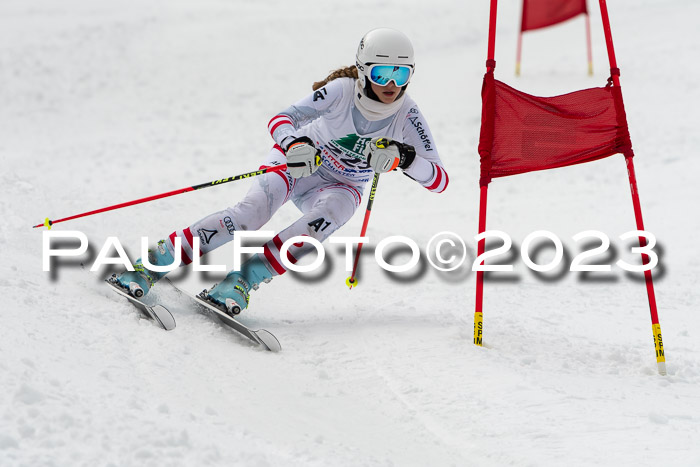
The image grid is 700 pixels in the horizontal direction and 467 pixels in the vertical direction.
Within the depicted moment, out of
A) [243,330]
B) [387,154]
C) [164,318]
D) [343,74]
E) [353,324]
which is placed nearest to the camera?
[164,318]

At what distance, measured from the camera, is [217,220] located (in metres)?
4.62

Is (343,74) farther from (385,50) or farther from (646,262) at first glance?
(646,262)

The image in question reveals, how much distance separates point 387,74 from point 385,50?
5.7 inches

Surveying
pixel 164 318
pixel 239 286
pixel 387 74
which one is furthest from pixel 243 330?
pixel 387 74

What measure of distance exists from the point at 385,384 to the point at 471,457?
797 millimetres

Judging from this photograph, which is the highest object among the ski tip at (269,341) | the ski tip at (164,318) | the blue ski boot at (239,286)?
the blue ski boot at (239,286)

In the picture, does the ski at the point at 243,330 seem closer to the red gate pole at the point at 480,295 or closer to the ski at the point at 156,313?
the ski at the point at 156,313

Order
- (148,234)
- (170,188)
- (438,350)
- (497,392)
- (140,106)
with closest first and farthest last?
(497,392) < (438,350) < (148,234) < (170,188) < (140,106)

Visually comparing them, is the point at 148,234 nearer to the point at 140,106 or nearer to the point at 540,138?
the point at 540,138

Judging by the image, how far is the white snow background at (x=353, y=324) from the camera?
2.94 metres

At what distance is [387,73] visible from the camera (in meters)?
4.50

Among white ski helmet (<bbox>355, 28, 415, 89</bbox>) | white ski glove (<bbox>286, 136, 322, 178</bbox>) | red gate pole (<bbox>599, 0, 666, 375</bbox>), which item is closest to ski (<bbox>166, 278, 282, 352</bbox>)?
white ski glove (<bbox>286, 136, 322, 178</bbox>)

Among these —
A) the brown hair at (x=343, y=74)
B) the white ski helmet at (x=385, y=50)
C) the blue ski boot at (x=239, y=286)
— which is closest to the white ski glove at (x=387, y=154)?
the white ski helmet at (x=385, y=50)

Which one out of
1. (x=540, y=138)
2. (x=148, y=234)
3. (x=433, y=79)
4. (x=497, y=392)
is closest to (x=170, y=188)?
(x=148, y=234)
